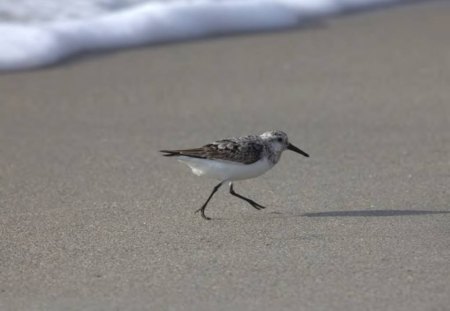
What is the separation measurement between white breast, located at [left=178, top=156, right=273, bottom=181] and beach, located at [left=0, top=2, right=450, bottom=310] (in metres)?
0.20

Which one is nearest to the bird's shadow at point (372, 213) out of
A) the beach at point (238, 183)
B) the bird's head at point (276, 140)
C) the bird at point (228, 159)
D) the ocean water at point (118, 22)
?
the beach at point (238, 183)

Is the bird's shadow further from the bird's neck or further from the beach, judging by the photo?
the bird's neck

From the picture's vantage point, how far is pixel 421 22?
1005cm

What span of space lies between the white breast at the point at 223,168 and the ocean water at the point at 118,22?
317cm

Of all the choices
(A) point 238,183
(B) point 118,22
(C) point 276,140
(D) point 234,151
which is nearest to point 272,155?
(C) point 276,140

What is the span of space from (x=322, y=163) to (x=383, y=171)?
362mm

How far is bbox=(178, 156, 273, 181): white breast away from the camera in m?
5.47

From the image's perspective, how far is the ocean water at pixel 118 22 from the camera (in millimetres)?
8570

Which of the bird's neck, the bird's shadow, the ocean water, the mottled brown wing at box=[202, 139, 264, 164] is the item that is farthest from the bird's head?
the ocean water

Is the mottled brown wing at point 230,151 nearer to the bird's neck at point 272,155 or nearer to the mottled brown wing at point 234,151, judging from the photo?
the mottled brown wing at point 234,151

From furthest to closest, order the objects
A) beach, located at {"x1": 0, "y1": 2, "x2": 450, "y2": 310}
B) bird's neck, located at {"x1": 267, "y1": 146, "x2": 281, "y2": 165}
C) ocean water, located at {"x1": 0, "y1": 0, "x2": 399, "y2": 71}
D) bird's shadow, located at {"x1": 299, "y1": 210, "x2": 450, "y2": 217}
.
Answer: ocean water, located at {"x1": 0, "y1": 0, "x2": 399, "y2": 71} → bird's neck, located at {"x1": 267, "y1": 146, "x2": 281, "y2": 165} → bird's shadow, located at {"x1": 299, "y1": 210, "x2": 450, "y2": 217} → beach, located at {"x1": 0, "y1": 2, "x2": 450, "y2": 310}

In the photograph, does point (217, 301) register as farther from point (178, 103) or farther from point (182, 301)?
point (178, 103)

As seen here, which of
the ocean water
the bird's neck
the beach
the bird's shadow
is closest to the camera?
the beach

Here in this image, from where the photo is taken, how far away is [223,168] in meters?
5.49
